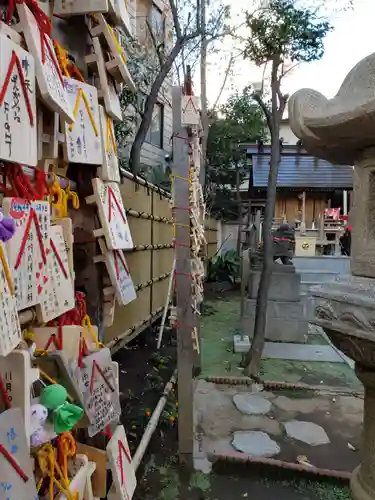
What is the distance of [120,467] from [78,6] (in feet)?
6.05

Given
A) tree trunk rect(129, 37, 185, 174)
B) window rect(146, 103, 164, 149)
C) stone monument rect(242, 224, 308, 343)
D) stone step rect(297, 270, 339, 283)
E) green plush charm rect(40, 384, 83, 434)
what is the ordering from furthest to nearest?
window rect(146, 103, 164, 149), stone step rect(297, 270, 339, 283), stone monument rect(242, 224, 308, 343), tree trunk rect(129, 37, 185, 174), green plush charm rect(40, 384, 83, 434)

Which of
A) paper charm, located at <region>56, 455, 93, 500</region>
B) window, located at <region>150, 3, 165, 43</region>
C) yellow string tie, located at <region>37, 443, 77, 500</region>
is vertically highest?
window, located at <region>150, 3, 165, 43</region>

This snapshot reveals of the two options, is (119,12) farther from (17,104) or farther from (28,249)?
(28,249)

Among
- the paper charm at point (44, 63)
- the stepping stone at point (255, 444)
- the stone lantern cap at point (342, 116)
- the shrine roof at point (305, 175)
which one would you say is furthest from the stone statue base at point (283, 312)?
the shrine roof at point (305, 175)

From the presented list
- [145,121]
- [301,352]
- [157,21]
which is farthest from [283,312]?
[157,21]

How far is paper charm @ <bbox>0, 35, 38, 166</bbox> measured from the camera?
110 cm

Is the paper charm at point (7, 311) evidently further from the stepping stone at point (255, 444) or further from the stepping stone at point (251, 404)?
the stepping stone at point (251, 404)

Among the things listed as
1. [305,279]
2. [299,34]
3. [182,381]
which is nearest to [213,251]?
[305,279]

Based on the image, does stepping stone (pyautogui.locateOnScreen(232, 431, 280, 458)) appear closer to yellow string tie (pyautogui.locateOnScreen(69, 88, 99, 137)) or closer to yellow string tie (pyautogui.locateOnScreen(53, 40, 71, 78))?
yellow string tie (pyautogui.locateOnScreen(69, 88, 99, 137))

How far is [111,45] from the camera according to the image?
6.01 ft

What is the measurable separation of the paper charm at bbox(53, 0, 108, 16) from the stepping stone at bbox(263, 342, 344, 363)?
6599 mm

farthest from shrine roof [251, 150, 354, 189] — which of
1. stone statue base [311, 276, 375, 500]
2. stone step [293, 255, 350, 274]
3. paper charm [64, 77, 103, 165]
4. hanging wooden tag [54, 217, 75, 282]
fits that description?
hanging wooden tag [54, 217, 75, 282]

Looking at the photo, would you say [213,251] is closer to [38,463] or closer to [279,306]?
[279,306]

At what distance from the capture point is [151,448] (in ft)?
13.5
